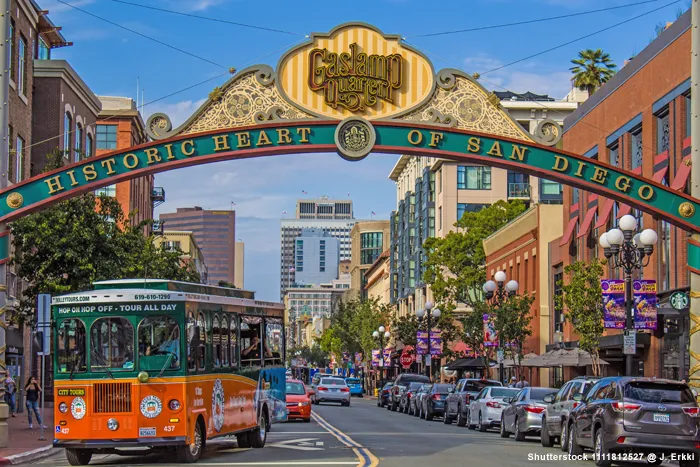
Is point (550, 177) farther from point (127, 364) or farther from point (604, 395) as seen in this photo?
point (127, 364)

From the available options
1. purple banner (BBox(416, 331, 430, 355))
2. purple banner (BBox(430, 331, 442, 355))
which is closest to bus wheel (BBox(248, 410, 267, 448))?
purple banner (BBox(430, 331, 442, 355))

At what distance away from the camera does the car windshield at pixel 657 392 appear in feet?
65.9

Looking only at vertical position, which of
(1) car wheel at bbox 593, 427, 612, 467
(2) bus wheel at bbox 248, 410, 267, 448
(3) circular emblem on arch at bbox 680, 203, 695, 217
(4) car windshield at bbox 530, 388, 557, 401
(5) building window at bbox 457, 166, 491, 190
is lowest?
(2) bus wheel at bbox 248, 410, 267, 448

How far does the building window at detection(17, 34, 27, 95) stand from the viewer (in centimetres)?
4720

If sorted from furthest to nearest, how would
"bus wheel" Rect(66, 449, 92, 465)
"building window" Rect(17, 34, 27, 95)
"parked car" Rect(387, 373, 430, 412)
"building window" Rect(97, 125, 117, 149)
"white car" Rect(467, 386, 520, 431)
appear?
1. "building window" Rect(97, 125, 117, 149)
2. "parked car" Rect(387, 373, 430, 412)
3. "building window" Rect(17, 34, 27, 95)
4. "white car" Rect(467, 386, 520, 431)
5. "bus wheel" Rect(66, 449, 92, 465)

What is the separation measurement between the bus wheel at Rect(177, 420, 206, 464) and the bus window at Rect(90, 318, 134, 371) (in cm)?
177

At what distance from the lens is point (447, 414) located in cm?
4022

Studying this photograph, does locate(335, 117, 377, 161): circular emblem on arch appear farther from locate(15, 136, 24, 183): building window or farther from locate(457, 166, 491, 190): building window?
locate(457, 166, 491, 190): building window

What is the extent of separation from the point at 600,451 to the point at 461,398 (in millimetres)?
18251

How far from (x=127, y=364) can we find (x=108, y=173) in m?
5.30

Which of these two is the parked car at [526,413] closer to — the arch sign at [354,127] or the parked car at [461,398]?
the arch sign at [354,127]

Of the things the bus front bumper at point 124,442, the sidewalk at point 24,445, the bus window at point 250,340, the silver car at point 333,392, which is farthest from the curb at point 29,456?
the silver car at point 333,392

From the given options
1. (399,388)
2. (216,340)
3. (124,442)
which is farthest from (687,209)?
(399,388)

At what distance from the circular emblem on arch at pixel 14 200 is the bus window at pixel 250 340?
17.5ft
